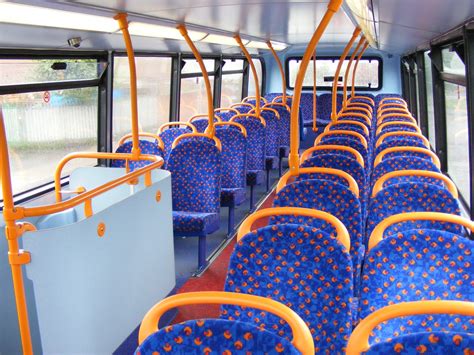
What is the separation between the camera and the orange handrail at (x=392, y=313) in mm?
1560

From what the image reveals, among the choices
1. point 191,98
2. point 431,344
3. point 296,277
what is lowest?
point 296,277

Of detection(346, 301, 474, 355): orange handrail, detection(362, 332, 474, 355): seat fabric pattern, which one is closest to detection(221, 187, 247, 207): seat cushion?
detection(346, 301, 474, 355): orange handrail

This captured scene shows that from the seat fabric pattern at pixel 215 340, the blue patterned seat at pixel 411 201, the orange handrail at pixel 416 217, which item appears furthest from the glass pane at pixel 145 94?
the seat fabric pattern at pixel 215 340

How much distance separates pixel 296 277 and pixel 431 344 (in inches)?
41.2

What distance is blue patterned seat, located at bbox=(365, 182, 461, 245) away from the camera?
3.12 meters

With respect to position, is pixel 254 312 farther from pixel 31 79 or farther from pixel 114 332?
pixel 31 79

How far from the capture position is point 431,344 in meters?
1.39

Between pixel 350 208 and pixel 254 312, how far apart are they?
1.12 metres

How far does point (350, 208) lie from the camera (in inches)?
129

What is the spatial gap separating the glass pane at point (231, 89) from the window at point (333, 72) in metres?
1.70

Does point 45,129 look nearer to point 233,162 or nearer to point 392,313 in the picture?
point 233,162

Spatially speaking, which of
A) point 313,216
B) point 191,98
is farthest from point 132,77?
point 191,98

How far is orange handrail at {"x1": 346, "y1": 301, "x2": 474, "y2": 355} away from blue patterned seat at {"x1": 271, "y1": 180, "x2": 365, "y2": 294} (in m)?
1.64

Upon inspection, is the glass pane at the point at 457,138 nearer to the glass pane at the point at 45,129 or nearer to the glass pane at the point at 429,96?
the glass pane at the point at 429,96
